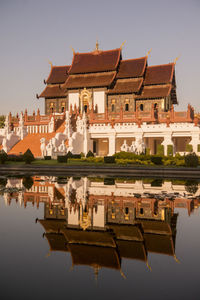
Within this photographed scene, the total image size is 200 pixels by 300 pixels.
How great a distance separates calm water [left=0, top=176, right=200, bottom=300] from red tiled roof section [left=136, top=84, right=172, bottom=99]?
108ft

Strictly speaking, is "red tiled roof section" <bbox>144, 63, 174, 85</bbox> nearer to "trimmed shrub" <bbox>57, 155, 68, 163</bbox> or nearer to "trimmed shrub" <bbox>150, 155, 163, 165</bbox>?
"trimmed shrub" <bbox>150, 155, 163, 165</bbox>

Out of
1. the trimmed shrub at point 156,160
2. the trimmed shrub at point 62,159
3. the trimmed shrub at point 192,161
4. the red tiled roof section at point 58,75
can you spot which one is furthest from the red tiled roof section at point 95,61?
the trimmed shrub at point 192,161

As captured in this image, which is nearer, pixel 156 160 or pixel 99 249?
pixel 99 249

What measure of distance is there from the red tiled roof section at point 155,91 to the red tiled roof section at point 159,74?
26.3 inches

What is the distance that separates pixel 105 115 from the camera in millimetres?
38562

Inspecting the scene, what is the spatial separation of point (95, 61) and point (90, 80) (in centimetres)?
385

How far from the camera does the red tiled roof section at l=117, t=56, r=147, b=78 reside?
146ft

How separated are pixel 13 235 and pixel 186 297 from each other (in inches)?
165

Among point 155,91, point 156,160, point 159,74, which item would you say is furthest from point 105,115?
point 156,160

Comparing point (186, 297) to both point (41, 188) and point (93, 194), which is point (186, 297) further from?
point (41, 188)

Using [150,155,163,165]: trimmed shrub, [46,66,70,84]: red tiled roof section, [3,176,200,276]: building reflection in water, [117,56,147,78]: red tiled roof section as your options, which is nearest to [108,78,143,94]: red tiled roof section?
[117,56,147,78]: red tiled roof section

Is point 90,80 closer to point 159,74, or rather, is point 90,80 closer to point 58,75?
point 58,75

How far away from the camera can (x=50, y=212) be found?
9.59 m

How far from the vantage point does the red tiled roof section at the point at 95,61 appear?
46.1m
